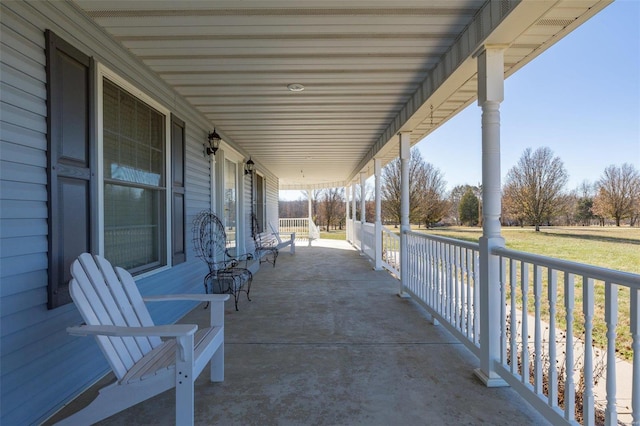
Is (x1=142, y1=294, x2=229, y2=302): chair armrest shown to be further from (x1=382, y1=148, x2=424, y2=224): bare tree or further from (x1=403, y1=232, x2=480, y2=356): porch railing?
(x1=382, y1=148, x2=424, y2=224): bare tree

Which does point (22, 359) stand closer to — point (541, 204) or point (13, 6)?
point (13, 6)

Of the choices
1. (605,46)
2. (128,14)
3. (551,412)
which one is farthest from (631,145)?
(128,14)

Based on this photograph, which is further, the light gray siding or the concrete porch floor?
the concrete porch floor

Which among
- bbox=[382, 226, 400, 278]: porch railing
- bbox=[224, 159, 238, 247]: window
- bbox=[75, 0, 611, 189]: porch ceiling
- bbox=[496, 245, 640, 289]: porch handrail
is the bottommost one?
bbox=[382, 226, 400, 278]: porch railing

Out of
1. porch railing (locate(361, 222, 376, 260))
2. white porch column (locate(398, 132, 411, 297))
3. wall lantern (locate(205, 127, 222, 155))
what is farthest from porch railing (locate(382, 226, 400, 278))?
wall lantern (locate(205, 127, 222, 155))

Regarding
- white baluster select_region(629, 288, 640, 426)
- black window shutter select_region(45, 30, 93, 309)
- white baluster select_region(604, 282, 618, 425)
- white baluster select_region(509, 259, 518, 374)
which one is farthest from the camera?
white baluster select_region(509, 259, 518, 374)

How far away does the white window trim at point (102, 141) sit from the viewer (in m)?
2.39

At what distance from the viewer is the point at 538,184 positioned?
17.6 metres

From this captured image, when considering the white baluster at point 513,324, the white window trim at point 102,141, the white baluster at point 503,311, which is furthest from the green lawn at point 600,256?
the white window trim at point 102,141

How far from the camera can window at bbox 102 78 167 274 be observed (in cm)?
260

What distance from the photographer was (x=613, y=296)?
1.38 meters

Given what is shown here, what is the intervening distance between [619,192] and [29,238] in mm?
10596

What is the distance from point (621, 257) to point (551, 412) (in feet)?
28.6

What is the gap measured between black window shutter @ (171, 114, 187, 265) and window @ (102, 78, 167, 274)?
13 cm
